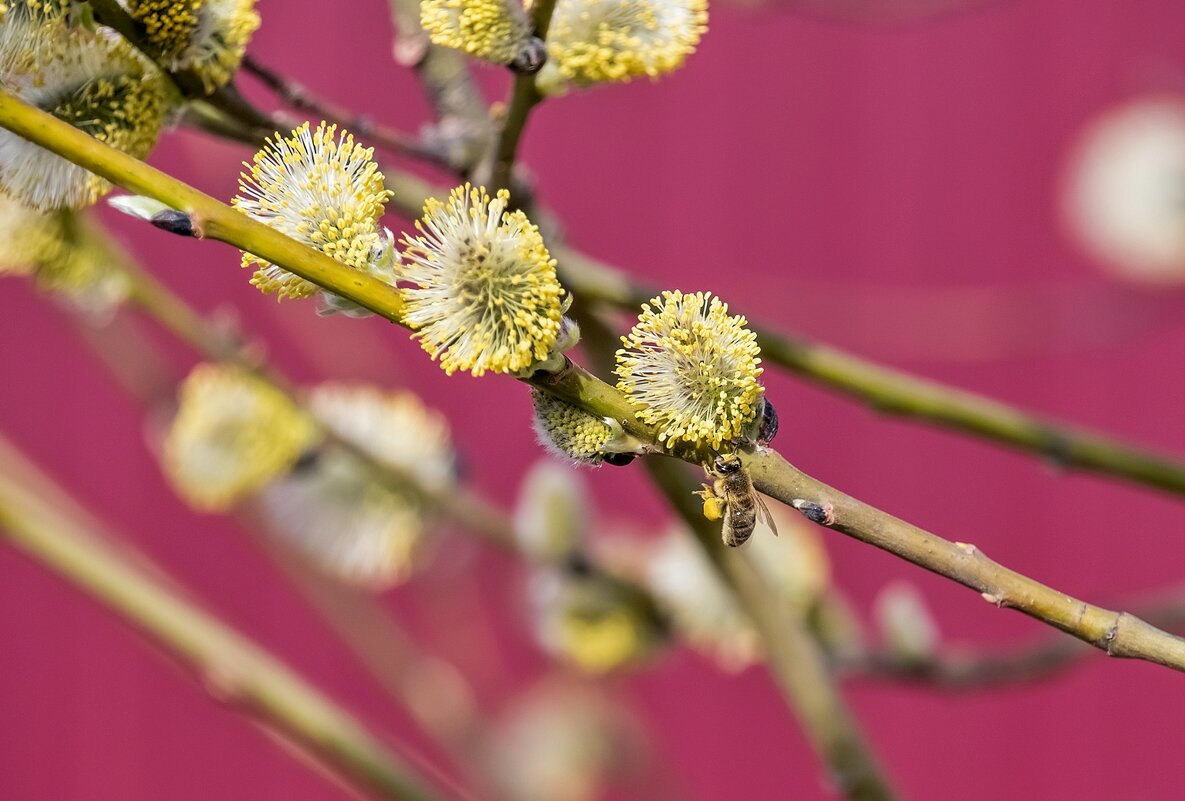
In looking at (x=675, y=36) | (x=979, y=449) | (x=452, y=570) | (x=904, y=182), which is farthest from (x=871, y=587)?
Answer: (x=675, y=36)

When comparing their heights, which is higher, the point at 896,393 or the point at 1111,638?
the point at 896,393

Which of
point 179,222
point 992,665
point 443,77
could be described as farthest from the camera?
Answer: point 992,665

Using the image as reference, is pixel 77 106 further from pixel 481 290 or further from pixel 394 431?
pixel 394 431

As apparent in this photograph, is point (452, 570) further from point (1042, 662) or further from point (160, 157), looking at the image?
point (160, 157)

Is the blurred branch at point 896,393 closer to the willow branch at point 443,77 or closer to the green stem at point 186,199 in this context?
the willow branch at point 443,77

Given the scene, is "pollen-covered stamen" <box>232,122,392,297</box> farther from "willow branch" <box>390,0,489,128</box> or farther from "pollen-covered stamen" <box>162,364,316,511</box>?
"pollen-covered stamen" <box>162,364,316,511</box>

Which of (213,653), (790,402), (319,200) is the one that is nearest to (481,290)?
(319,200)

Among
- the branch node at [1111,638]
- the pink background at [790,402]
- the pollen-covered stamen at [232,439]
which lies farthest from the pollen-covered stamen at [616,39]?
the pink background at [790,402]
